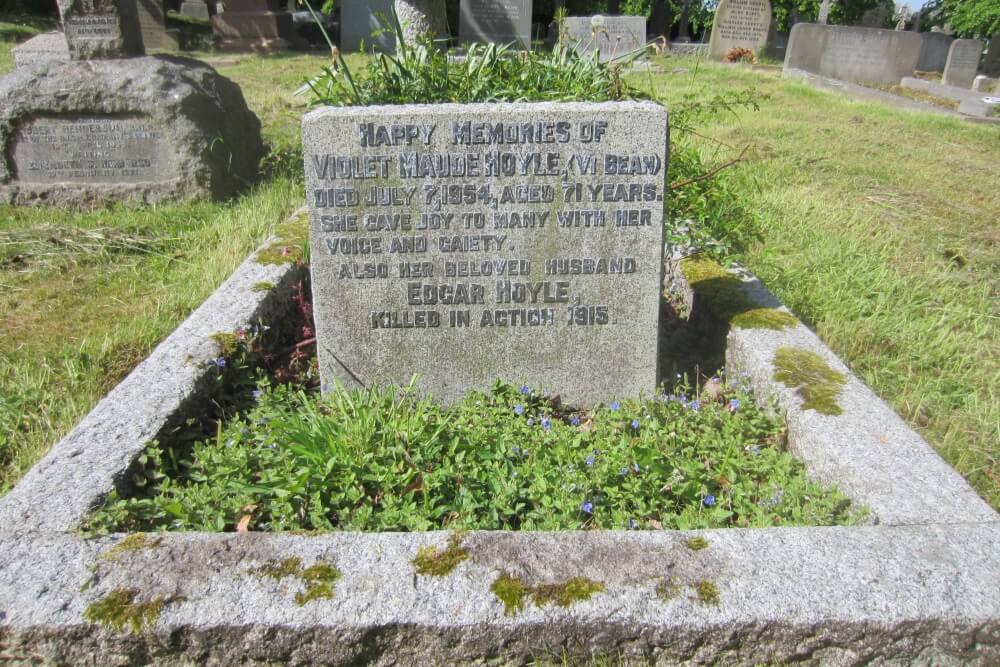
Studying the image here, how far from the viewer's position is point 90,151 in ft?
18.1

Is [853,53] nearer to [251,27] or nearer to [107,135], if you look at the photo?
[251,27]

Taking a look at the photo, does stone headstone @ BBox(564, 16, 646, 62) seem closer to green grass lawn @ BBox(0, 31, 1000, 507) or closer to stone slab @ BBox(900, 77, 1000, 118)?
stone slab @ BBox(900, 77, 1000, 118)

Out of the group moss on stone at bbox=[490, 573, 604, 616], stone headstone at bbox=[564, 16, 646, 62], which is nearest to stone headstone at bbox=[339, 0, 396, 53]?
stone headstone at bbox=[564, 16, 646, 62]

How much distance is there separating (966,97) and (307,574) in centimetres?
1349

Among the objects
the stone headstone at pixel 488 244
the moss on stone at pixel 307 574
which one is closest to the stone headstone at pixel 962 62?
the stone headstone at pixel 488 244

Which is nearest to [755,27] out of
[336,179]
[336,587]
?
[336,179]

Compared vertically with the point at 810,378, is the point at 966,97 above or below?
above

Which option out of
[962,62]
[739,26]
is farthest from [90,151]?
[962,62]

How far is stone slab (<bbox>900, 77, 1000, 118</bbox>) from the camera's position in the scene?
422 inches

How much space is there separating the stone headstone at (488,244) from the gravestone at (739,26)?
53.1 feet

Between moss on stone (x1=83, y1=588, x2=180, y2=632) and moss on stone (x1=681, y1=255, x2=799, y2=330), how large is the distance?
222 cm

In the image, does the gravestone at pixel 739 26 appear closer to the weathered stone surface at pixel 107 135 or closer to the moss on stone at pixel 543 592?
the weathered stone surface at pixel 107 135

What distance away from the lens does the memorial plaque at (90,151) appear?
5.46m

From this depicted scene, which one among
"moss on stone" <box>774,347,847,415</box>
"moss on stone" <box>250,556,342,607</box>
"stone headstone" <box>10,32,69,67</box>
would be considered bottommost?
"moss on stone" <box>250,556,342,607</box>
